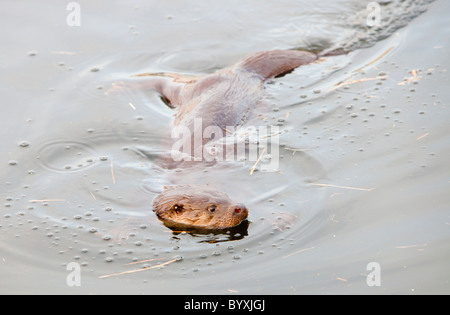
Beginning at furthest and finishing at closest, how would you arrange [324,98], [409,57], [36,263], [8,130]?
[409,57]
[324,98]
[8,130]
[36,263]

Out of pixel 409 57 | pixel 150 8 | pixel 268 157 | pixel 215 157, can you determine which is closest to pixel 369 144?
pixel 268 157

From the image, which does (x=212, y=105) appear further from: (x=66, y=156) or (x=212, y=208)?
(x=212, y=208)

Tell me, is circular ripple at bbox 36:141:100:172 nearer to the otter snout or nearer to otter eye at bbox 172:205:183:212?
otter eye at bbox 172:205:183:212

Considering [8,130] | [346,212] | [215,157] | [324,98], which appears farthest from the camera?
[324,98]

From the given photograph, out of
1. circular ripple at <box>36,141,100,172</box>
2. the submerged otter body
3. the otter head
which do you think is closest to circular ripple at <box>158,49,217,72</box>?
the submerged otter body

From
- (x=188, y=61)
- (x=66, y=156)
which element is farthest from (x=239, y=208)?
(x=188, y=61)

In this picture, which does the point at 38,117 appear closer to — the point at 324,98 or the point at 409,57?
the point at 324,98

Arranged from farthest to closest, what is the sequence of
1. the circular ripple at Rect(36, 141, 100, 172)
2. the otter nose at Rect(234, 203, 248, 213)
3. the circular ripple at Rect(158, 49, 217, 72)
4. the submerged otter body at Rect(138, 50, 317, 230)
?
1. the circular ripple at Rect(158, 49, 217, 72)
2. the circular ripple at Rect(36, 141, 100, 172)
3. the submerged otter body at Rect(138, 50, 317, 230)
4. the otter nose at Rect(234, 203, 248, 213)
